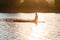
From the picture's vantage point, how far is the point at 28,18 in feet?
4.16

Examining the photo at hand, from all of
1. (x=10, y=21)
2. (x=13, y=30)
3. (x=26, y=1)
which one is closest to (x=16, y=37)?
(x=13, y=30)

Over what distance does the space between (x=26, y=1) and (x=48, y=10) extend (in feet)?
0.84

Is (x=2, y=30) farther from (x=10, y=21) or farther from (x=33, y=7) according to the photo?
(x=33, y=7)

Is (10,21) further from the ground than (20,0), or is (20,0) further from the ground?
(20,0)

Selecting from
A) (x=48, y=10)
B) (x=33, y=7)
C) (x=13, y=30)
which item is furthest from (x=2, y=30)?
(x=48, y=10)

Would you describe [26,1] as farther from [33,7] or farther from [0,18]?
[0,18]

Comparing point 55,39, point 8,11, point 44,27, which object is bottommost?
point 55,39

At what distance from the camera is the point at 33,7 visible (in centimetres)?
126

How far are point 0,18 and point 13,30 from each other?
200 mm

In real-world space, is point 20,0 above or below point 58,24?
above

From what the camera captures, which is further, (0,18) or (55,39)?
(0,18)

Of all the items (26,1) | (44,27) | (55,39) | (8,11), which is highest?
(26,1)

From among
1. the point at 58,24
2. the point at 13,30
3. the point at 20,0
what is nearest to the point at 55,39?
the point at 58,24

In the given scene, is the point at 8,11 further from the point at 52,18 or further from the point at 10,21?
the point at 52,18
